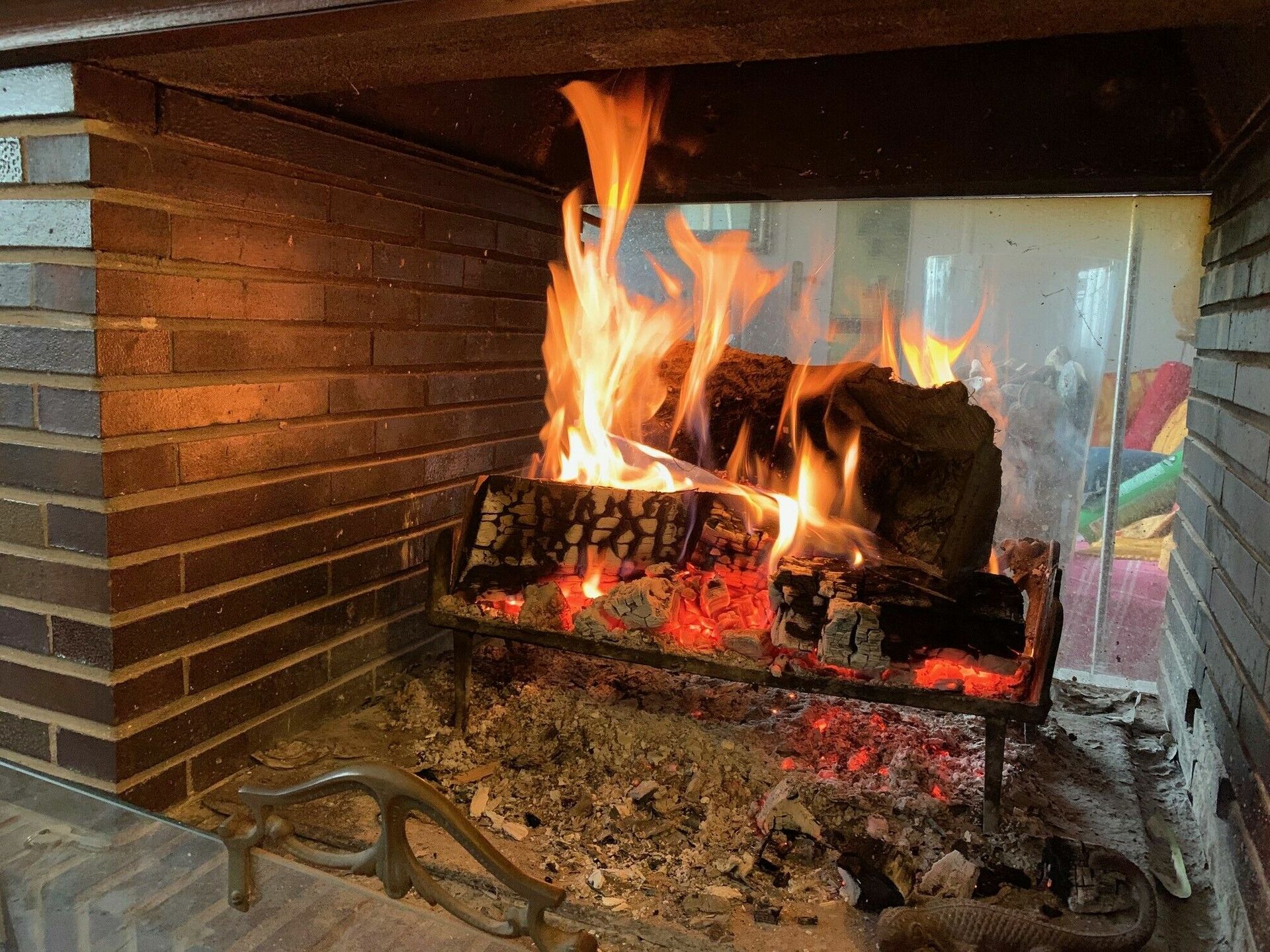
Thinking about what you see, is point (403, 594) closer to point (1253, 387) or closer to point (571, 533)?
point (571, 533)

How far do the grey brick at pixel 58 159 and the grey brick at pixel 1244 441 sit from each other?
280 centimetres

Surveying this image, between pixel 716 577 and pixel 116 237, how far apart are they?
5.95 ft

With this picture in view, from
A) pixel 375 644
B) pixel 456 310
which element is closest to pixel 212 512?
pixel 375 644

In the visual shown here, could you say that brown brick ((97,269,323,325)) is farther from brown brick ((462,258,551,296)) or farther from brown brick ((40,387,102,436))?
brown brick ((462,258,551,296))

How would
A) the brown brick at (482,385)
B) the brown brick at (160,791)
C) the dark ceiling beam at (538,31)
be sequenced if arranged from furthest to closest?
the brown brick at (482,385)
the brown brick at (160,791)
the dark ceiling beam at (538,31)

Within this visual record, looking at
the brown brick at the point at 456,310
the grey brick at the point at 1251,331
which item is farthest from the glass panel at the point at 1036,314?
the grey brick at the point at 1251,331

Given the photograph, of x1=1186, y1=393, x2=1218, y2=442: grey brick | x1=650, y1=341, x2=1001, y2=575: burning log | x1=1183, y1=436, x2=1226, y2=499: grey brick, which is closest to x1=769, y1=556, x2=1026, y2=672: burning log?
x1=650, y1=341, x2=1001, y2=575: burning log

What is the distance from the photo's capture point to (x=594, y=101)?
3.27 meters

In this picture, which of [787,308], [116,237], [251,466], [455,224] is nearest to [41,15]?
[116,237]

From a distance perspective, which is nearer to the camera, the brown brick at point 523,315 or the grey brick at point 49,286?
the grey brick at point 49,286

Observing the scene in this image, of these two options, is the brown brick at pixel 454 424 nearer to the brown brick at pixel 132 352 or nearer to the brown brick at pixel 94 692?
the brown brick at pixel 132 352

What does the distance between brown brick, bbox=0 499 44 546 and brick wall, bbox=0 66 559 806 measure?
0.01 metres

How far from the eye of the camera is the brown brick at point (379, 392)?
2865 millimetres

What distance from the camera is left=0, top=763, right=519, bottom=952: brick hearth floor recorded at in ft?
5.14
